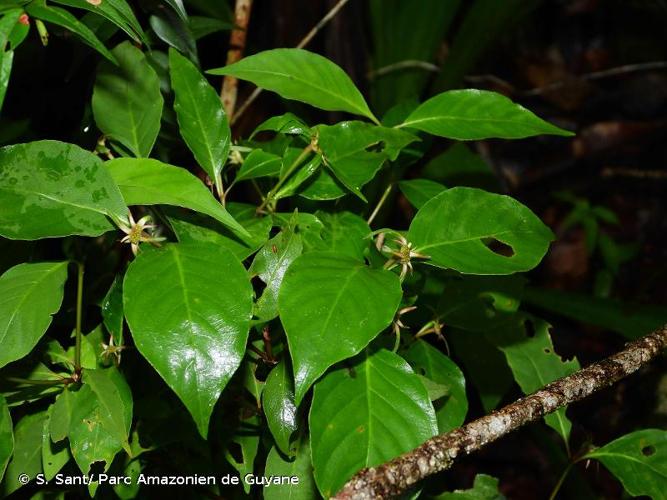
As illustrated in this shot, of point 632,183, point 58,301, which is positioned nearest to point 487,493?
point 58,301

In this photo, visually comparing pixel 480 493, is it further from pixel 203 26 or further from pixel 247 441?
pixel 203 26

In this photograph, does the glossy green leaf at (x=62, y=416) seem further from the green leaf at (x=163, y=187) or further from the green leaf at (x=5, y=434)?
the green leaf at (x=163, y=187)

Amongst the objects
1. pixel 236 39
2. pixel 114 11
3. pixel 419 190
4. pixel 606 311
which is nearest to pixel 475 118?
pixel 419 190

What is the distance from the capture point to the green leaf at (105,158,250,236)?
2.09 feet

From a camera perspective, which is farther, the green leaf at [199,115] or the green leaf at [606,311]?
the green leaf at [606,311]

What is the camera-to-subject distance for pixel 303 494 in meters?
0.77

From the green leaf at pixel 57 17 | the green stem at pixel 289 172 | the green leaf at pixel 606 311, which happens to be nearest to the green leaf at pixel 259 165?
the green stem at pixel 289 172

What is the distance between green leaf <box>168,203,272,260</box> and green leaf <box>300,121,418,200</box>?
0.08 m

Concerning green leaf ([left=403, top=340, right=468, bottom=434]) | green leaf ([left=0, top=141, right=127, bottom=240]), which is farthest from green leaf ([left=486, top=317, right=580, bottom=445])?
green leaf ([left=0, top=141, right=127, bottom=240])

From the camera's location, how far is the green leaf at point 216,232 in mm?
Result: 724

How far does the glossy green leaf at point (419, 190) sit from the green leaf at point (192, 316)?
346 millimetres

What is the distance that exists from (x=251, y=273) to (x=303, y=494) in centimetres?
26

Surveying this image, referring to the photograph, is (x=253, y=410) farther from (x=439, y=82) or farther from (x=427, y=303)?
(x=439, y=82)

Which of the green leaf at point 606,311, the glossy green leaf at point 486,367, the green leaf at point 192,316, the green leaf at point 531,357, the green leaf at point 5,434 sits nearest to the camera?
the green leaf at point 192,316
